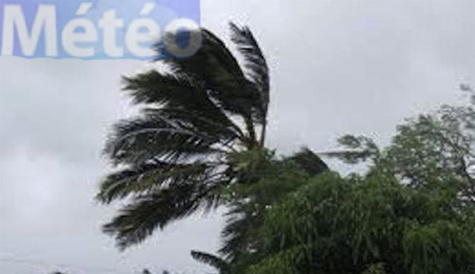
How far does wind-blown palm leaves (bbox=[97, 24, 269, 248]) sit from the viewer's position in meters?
16.2

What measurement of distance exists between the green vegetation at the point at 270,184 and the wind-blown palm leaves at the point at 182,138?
19 millimetres

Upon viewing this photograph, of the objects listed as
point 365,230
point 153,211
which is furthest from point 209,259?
point 365,230

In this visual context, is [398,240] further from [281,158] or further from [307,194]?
[281,158]

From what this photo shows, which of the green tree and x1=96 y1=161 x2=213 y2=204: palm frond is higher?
x1=96 y1=161 x2=213 y2=204: palm frond

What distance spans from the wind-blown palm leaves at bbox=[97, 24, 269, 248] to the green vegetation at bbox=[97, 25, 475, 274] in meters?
0.02

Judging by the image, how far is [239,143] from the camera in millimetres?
Answer: 16938

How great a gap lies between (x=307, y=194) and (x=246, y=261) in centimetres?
198

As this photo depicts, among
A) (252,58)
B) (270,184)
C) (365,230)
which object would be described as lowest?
(365,230)

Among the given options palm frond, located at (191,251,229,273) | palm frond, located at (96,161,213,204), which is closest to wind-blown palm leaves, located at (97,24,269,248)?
palm frond, located at (96,161,213,204)

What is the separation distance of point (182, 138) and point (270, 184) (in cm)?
271

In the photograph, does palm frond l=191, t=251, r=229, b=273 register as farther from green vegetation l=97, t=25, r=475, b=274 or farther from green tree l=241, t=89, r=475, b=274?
green tree l=241, t=89, r=475, b=274

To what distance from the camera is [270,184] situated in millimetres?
14164

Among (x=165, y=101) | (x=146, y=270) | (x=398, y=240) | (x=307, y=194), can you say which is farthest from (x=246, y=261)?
(x=146, y=270)

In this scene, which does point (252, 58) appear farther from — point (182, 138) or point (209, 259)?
point (209, 259)
